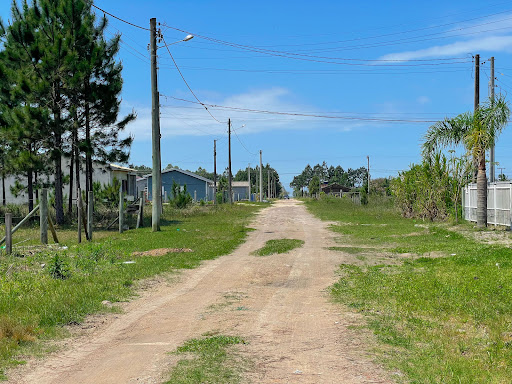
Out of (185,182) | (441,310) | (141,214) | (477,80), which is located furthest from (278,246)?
(185,182)

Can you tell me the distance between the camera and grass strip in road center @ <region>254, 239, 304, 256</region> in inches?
639

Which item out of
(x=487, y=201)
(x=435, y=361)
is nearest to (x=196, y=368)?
(x=435, y=361)

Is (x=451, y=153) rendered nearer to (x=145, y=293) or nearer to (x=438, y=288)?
(x=438, y=288)

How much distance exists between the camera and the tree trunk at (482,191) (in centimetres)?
2109

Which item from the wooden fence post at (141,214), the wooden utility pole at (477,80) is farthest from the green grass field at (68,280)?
the wooden utility pole at (477,80)

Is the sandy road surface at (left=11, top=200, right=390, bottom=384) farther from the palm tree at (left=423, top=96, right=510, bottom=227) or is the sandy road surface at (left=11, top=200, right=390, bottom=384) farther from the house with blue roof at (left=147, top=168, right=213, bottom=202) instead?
the house with blue roof at (left=147, top=168, right=213, bottom=202)

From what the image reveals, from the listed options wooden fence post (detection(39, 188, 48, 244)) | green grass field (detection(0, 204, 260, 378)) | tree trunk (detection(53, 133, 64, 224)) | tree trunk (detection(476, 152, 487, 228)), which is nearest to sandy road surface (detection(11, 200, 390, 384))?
green grass field (detection(0, 204, 260, 378))

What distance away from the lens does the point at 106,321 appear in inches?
316

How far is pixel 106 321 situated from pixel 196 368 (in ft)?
9.80

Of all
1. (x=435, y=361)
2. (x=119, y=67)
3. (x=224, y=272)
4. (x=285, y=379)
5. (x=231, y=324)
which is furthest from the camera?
(x=119, y=67)

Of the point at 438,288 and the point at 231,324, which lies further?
the point at 438,288

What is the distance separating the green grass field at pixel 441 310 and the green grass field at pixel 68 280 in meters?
4.24

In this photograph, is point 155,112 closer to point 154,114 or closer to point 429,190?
point 154,114

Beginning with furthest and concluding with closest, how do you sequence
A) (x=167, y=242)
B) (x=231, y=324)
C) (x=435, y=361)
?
(x=167, y=242)
(x=231, y=324)
(x=435, y=361)
